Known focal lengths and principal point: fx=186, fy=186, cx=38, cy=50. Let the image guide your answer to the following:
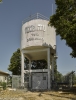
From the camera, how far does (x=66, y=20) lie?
19.5 meters

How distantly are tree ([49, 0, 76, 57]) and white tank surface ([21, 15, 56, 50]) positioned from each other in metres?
6.17

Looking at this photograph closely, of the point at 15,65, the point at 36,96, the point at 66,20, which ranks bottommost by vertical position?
the point at 36,96

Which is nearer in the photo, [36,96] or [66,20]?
[36,96]

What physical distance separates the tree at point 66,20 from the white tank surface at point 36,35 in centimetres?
617

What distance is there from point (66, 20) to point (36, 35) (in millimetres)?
8656

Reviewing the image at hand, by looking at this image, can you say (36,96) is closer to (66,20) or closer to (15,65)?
(66,20)

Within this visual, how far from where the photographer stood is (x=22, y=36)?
29.1m

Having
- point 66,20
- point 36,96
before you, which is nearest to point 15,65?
point 66,20

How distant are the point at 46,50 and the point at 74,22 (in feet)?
31.3

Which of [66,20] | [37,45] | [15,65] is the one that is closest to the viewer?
[66,20]

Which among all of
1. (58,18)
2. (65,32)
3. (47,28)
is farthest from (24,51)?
(65,32)

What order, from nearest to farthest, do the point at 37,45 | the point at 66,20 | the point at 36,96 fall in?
the point at 36,96
the point at 66,20
the point at 37,45

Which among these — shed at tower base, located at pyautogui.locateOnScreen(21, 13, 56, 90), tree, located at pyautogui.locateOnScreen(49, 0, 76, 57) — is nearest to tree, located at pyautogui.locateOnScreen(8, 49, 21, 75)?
shed at tower base, located at pyautogui.locateOnScreen(21, 13, 56, 90)

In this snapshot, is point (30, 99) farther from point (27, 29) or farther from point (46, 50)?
point (27, 29)
